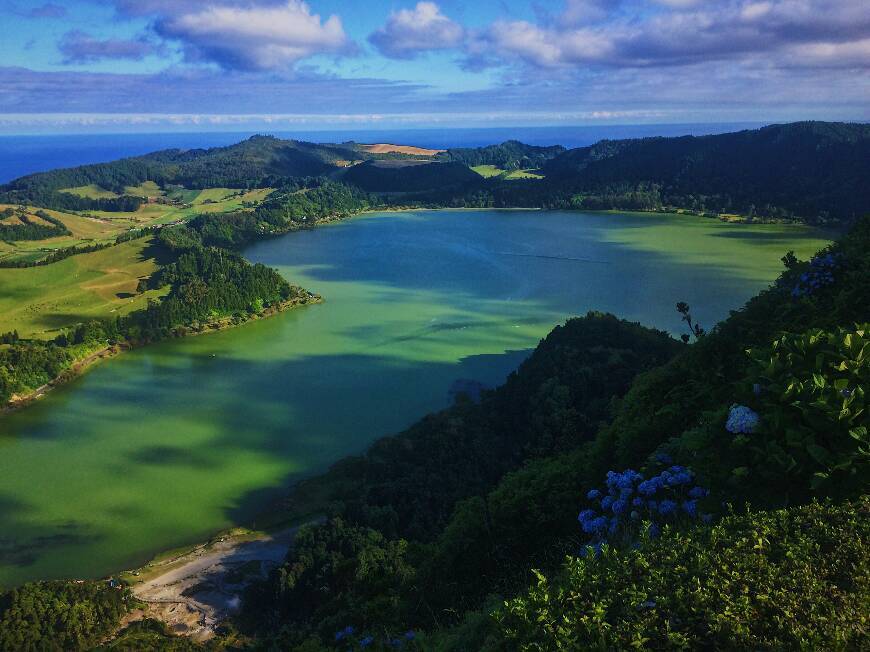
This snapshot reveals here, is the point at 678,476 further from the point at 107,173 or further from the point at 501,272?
the point at 107,173

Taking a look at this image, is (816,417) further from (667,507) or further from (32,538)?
(32,538)

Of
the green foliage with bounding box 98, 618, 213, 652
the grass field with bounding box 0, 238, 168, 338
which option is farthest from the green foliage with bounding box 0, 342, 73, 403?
the green foliage with bounding box 98, 618, 213, 652

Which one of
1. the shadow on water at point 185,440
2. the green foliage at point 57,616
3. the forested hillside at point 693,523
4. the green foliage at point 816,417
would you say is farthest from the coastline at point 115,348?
the green foliage at point 816,417

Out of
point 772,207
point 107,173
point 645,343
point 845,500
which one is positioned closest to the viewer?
point 845,500

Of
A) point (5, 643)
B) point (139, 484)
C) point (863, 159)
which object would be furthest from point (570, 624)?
point (863, 159)

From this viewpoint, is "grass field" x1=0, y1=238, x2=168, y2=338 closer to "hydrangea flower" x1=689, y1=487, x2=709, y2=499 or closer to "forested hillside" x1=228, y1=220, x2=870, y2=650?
"forested hillside" x1=228, y1=220, x2=870, y2=650

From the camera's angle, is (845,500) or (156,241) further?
(156,241)

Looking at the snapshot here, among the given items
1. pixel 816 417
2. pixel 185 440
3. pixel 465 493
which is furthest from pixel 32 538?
pixel 816 417

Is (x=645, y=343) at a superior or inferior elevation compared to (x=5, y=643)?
superior
